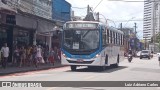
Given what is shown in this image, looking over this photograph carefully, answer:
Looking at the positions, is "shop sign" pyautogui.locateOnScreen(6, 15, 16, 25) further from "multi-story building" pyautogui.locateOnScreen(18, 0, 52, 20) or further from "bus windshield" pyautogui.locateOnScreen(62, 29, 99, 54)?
"bus windshield" pyautogui.locateOnScreen(62, 29, 99, 54)

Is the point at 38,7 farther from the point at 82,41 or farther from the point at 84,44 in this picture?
the point at 84,44

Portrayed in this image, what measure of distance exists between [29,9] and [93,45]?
881 cm

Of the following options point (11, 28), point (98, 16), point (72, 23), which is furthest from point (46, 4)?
point (98, 16)

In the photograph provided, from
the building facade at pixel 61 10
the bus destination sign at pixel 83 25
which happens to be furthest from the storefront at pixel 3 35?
the building facade at pixel 61 10

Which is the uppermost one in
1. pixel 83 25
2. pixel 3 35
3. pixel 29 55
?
pixel 83 25

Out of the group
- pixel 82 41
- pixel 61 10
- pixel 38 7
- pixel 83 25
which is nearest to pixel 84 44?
pixel 82 41

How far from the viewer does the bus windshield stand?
24233mm

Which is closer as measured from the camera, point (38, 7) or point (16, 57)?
point (16, 57)

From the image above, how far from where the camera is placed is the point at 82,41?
79.6 ft

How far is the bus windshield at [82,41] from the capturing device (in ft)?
79.5

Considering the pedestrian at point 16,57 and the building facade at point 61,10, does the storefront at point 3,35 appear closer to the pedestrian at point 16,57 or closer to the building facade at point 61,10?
the pedestrian at point 16,57

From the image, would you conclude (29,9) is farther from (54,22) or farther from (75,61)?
(75,61)

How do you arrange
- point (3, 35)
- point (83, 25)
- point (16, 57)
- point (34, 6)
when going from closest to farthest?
point (83, 25) < point (16, 57) < point (3, 35) < point (34, 6)

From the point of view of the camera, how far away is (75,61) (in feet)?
79.5
